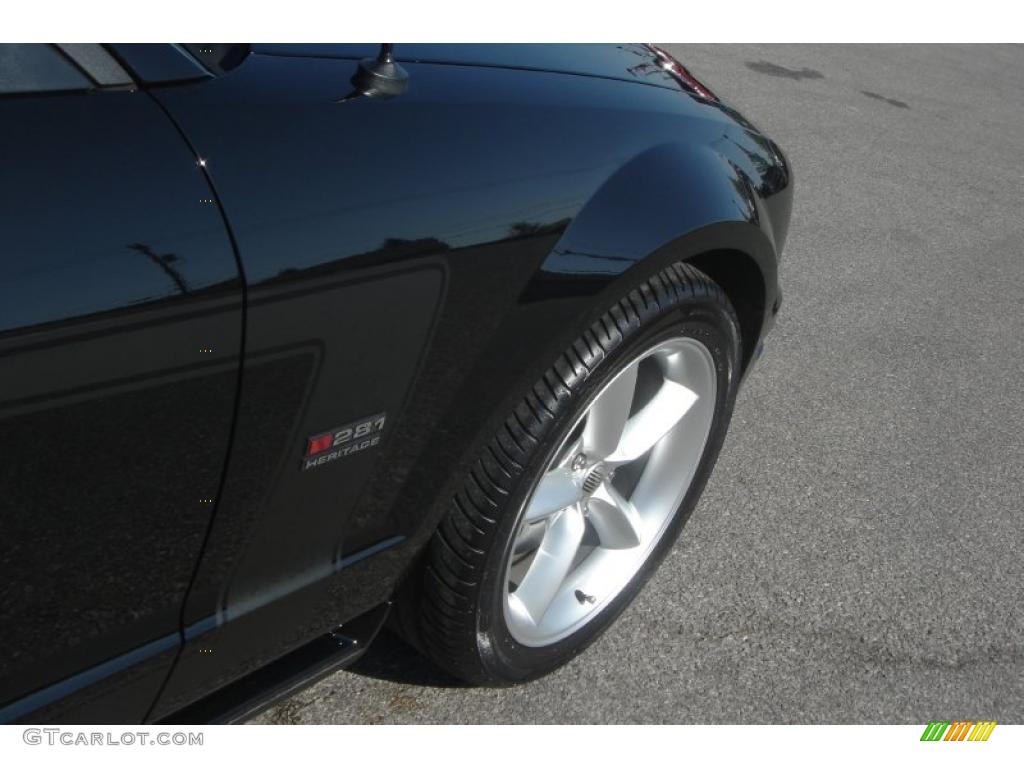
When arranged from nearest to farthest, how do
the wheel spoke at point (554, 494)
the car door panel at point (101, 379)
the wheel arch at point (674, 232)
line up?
the car door panel at point (101, 379), the wheel arch at point (674, 232), the wheel spoke at point (554, 494)

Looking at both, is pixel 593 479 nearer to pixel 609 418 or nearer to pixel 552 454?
pixel 609 418

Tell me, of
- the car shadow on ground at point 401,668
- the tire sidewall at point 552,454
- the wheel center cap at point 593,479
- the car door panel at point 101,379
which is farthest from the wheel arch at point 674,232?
the car shadow on ground at point 401,668

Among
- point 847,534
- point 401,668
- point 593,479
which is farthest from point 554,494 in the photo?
point 847,534

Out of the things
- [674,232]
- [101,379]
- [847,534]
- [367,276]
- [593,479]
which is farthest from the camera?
[847,534]

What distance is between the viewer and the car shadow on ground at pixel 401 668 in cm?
239

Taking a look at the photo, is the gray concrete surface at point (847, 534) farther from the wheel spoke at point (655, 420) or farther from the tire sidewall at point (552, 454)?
the wheel spoke at point (655, 420)

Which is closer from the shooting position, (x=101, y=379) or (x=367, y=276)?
(x=101, y=379)

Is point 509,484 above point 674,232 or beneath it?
beneath

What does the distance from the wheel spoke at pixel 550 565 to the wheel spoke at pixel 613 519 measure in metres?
0.06

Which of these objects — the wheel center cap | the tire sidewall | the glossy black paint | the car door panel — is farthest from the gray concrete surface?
the car door panel

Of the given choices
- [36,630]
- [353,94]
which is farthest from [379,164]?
[36,630]

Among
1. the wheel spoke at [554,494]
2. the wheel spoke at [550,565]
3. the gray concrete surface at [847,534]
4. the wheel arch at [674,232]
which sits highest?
the wheel arch at [674,232]

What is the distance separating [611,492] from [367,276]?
114 centimetres

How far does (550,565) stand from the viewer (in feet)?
7.89
